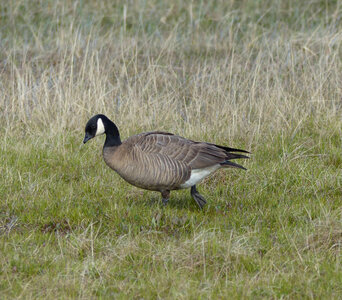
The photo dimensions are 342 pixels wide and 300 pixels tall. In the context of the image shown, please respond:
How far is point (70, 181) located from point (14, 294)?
8.49 feet

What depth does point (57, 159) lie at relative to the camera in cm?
708

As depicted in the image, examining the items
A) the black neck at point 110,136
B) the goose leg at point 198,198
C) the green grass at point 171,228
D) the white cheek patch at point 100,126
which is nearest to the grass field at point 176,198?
the green grass at point 171,228

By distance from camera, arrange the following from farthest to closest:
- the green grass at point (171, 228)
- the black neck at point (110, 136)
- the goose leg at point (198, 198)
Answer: the black neck at point (110, 136) → the goose leg at point (198, 198) → the green grass at point (171, 228)

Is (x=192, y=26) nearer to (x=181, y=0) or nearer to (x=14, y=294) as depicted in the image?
(x=181, y=0)

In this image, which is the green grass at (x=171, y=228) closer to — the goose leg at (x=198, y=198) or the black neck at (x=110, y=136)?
the goose leg at (x=198, y=198)

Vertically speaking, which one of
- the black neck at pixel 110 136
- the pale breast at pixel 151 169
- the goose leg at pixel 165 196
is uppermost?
the black neck at pixel 110 136

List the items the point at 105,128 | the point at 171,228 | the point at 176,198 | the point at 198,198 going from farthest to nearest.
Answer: the point at 176,198 → the point at 105,128 → the point at 198,198 → the point at 171,228

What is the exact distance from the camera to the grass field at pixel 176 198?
4.32m

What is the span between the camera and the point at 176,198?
6.53 metres

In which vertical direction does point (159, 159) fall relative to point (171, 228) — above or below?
above

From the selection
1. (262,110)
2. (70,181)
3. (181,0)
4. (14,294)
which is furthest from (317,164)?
(181,0)

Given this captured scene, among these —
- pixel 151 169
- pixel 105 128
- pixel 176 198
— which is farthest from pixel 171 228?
pixel 105 128

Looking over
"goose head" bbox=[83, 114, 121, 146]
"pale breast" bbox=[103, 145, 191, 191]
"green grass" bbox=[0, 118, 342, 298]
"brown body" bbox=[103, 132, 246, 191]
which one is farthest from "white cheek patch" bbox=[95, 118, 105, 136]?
"green grass" bbox=[0, 118, 342, 298]

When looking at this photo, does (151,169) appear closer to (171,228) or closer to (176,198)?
→ (171,228)
